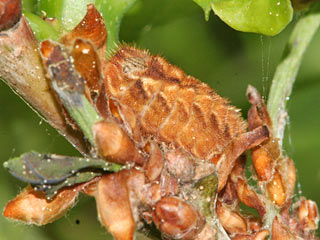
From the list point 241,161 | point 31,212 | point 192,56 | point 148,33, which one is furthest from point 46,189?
point 192,56

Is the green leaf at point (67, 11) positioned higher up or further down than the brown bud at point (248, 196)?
higher up

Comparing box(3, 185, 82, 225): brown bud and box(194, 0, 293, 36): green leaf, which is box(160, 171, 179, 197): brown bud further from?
box(194, 0, 293, 36): green leaf

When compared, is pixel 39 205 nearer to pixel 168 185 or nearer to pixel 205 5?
pixel 168 185

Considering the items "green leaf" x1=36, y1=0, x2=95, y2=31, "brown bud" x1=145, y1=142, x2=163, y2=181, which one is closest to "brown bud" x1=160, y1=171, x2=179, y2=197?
"brown bud" x1=145, y1=142, x2=163, y2=181

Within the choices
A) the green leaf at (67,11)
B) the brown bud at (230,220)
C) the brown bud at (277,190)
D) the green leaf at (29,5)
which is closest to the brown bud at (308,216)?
the brown bud at (277,190)

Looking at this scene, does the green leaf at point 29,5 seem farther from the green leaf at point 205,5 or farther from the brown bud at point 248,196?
the brown bud at point 248,196

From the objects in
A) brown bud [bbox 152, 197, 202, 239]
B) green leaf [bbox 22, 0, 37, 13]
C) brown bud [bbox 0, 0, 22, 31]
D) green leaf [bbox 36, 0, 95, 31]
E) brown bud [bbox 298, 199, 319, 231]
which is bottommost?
brown bud [bbox 298, 199, 319, 231]
